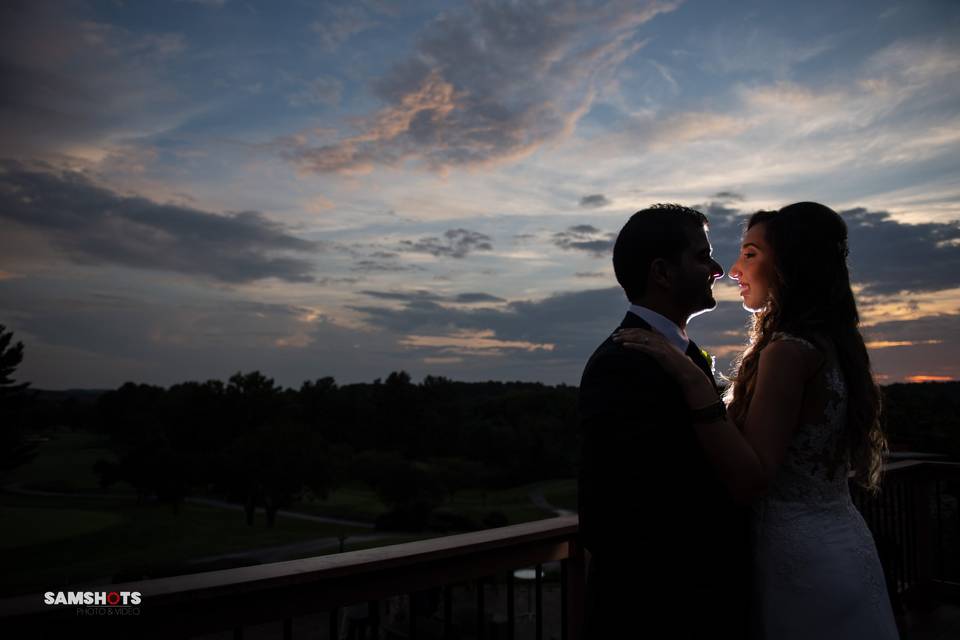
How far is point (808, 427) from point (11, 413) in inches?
3188

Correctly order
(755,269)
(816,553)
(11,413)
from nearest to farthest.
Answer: (816,553), (755,269), (11,413)

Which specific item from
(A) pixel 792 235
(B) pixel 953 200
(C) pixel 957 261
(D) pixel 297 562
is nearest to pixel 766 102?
(B) pixel 953 200

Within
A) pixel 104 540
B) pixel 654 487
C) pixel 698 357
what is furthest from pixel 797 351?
pixel 104 540

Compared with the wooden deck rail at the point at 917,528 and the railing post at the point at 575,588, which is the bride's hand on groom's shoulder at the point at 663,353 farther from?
the wooden deck rail at the point at 917,528

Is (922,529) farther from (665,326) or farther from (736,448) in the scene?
(665,326)

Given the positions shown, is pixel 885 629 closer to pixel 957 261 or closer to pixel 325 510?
pixel 957 261

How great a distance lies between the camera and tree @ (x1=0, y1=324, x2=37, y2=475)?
60.0 m

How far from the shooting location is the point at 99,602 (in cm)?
116

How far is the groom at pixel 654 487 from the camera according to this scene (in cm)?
120

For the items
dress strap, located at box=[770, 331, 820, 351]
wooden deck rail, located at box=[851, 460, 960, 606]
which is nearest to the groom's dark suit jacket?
dress strap, located at box=[770, 331, 820, 351]

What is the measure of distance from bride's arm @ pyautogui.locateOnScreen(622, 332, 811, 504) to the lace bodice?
99mm

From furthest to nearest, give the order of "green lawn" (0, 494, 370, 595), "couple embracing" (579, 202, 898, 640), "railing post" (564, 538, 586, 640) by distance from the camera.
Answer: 1. "green lawn" (0, 494, 370, 595)
2. "railing post" (564, 538, 586, 640)
3. "couple embracing" (579, 202, 898, 640)

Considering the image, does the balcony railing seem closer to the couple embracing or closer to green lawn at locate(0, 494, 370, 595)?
the couple embracing

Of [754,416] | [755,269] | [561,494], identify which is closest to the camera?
[754,416]
